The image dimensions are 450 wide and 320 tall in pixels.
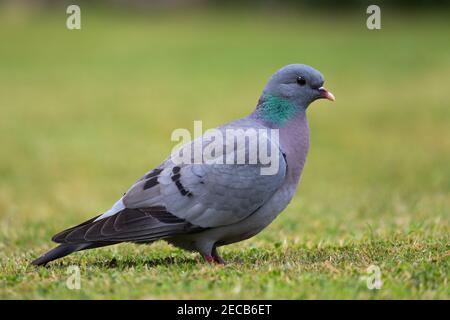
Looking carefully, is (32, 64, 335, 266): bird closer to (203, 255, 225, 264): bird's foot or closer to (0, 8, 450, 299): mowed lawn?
(203, 255, 225, 264): bird's foot

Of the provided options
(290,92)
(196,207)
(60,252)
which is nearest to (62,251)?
(60,252)

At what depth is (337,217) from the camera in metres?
8.27

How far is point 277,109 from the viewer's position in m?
5.68

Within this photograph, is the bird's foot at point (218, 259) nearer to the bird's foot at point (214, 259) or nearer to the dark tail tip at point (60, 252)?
the bird's foot at point (214, 259)

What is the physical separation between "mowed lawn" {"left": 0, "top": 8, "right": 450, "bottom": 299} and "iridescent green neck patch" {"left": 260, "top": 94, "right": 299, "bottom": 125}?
988mm

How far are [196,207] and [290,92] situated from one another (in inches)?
46.1

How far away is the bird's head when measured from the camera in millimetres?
5684

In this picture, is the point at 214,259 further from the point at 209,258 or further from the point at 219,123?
the point at 219,123

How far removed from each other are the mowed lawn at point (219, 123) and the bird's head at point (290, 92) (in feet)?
3.44

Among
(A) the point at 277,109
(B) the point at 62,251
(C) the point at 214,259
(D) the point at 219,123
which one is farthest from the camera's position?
(D) the point at 219,123

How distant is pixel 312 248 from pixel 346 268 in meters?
1.20

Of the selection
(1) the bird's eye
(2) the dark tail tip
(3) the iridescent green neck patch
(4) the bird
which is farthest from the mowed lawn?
(1) the bird's eye

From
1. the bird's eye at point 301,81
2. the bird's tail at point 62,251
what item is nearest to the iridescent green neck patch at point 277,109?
the bird's eye at point 301,81

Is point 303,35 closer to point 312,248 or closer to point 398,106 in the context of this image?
point 398,106
